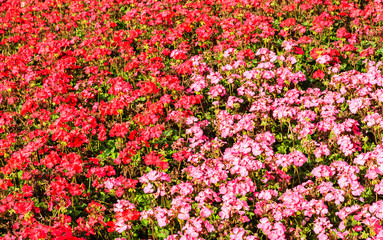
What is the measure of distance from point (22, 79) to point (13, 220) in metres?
4.36

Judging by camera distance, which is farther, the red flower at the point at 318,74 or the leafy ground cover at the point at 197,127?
the red flower at the point at 318,74

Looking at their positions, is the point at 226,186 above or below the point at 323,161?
above

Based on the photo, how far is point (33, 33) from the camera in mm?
11469

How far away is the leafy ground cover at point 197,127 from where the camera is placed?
5.36 metres

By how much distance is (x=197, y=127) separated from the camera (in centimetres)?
686

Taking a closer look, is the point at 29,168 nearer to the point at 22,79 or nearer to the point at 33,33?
the point at 22,79

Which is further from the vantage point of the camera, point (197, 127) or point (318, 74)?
point (318, 74)

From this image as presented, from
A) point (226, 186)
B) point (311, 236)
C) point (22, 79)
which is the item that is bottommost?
point (311, 236)

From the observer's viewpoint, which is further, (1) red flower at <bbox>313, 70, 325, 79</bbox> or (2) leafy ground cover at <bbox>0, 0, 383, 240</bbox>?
(1) red flower at <bbox>313, 70, 325, 79</bbox>

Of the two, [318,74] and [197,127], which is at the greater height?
[197,127]

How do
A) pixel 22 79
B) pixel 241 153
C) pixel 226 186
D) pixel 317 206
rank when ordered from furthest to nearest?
pixel 22 79 < pixel 241 153 < pixel 226 186 < pixel 317 206

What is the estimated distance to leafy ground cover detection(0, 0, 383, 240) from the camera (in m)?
5.36

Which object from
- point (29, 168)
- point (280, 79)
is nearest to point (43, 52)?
point (29, 168)

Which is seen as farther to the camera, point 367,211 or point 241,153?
point 241,153
